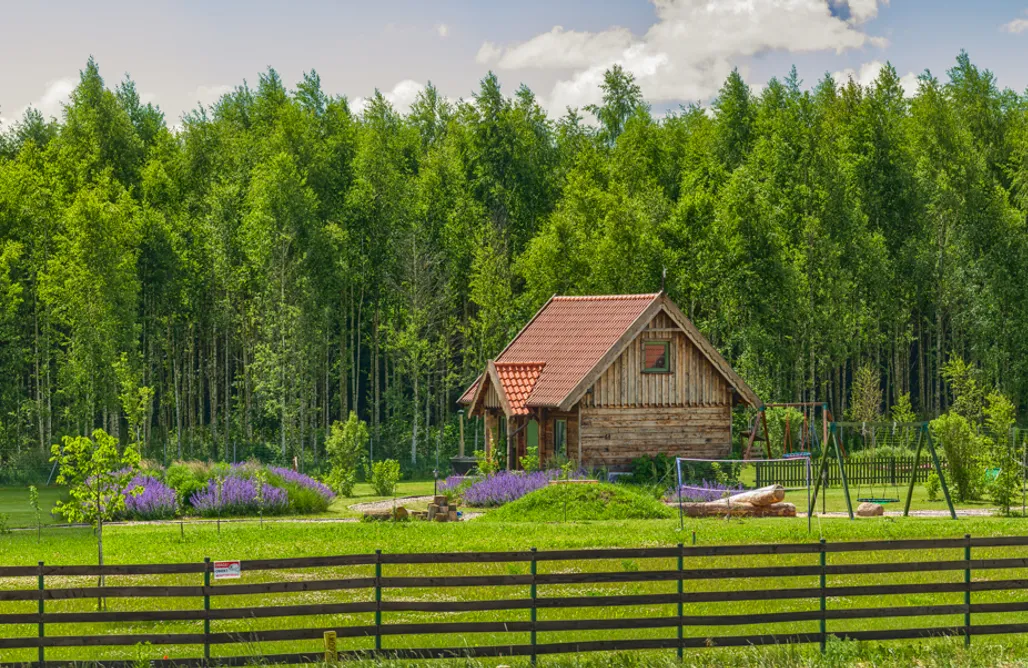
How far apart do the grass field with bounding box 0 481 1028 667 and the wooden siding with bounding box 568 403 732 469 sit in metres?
7.80

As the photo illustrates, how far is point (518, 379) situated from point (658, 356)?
191 inches

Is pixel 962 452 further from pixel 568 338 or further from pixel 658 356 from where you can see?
pixel 568 338

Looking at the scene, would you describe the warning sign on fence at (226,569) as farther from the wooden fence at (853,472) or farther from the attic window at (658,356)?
the attic window at (658,356)

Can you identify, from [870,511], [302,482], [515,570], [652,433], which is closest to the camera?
[515,570]

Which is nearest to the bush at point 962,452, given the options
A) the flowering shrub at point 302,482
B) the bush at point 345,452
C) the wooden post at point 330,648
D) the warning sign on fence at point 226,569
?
the flowering shrub at point 302,482

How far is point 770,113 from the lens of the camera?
68.2 metres

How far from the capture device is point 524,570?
23.3 m

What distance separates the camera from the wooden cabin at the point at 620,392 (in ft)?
139

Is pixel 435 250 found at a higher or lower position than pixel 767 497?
higher

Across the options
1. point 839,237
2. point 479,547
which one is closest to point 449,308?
point 839,237

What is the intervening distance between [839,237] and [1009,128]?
645 inches

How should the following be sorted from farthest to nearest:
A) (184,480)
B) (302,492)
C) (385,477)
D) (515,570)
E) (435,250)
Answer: (435,250) < (385,477) < (302,492) < (184,480) < (515,570)

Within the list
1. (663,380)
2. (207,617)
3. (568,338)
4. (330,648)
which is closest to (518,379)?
(568,338)

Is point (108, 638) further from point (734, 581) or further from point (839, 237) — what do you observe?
point (839, 237)
